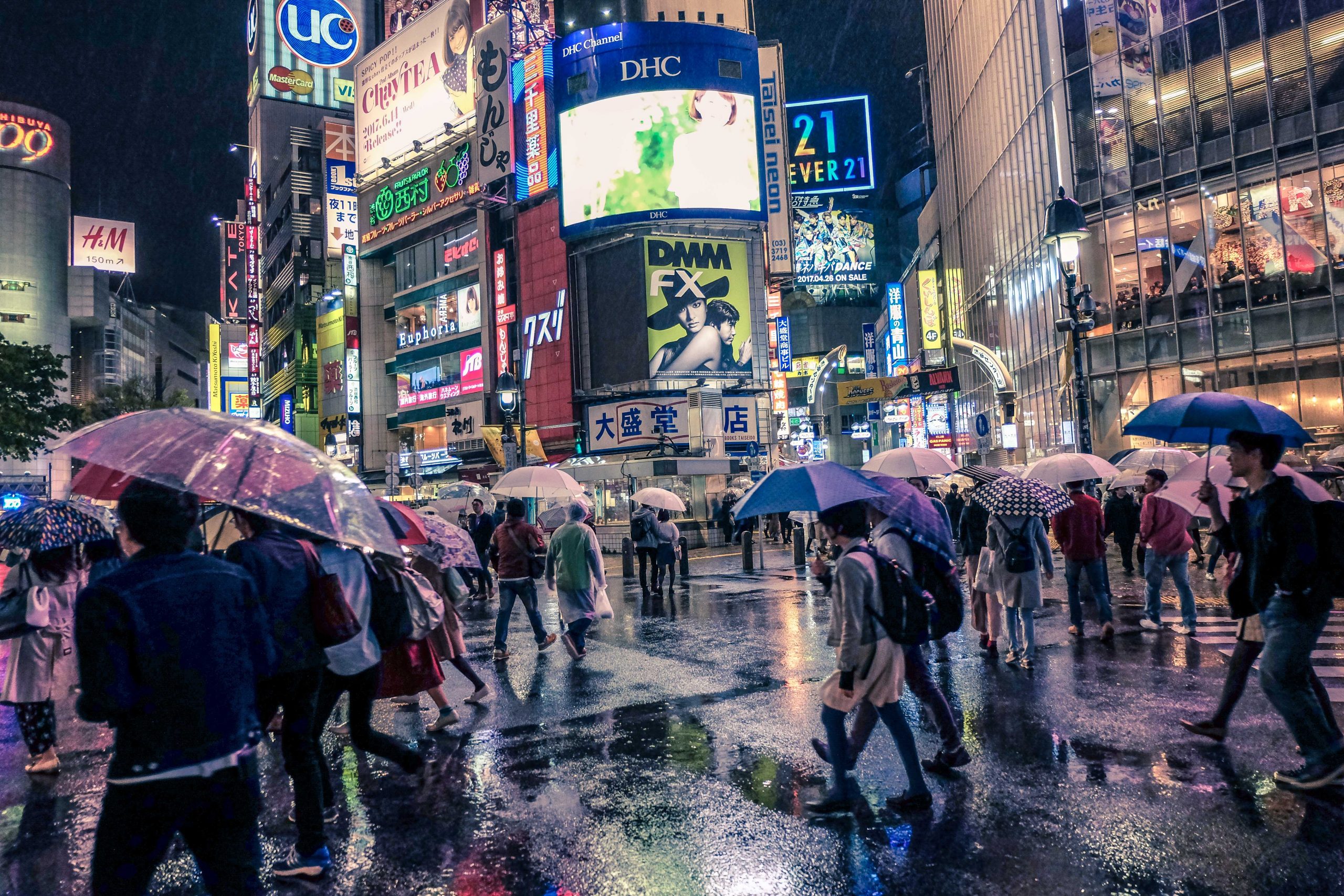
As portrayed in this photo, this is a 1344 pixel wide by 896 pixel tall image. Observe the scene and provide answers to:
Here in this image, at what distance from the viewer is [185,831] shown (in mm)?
3006

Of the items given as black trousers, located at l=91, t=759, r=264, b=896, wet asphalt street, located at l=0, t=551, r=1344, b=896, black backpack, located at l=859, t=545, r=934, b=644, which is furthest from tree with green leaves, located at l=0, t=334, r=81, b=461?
black backpack, located at l=859, t=545, r=934, b=644

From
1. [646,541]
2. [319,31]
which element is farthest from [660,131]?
[319,31]

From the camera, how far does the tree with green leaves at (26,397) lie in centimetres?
3125

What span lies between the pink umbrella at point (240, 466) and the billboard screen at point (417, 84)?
4463cm

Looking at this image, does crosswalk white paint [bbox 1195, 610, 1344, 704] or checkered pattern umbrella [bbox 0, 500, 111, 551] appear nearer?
checkered pattern umbrella [bbox 0, 500, 111, 551]

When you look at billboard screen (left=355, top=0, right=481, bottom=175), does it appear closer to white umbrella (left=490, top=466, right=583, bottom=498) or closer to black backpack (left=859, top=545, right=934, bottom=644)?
white umbrella (left=490, top=466, right=583, bottom=498)

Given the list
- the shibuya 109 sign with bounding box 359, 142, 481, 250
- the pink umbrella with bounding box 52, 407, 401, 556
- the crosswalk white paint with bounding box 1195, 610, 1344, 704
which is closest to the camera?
the pink umbrella with bounding box 52, 407, 401, 556

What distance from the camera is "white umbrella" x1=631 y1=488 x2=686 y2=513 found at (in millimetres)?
16016

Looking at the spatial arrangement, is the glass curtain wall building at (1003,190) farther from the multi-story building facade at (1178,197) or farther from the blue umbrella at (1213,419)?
the blue umbrella at (1213,419)

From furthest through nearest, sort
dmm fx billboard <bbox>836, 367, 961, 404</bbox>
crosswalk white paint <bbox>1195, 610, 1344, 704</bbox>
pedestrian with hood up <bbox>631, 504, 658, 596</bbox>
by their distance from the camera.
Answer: dmm fx billboard <bbox>836, 367, 961, 404</bbox>, pedestrian with hood up <bbox>631, 504, 658, 596</bbox>, crosswalk white paint <bbox>1195, 610, 1344, 704</bbox>

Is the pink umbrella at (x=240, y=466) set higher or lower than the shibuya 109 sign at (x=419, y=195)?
lower

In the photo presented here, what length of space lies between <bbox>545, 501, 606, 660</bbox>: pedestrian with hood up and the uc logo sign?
9775 cm

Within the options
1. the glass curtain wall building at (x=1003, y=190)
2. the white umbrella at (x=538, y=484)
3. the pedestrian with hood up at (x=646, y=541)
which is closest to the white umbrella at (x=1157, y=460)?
the pedestrian with hood up at (x=646, y=541)

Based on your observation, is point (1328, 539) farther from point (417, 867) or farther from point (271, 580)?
point (271, 580)
